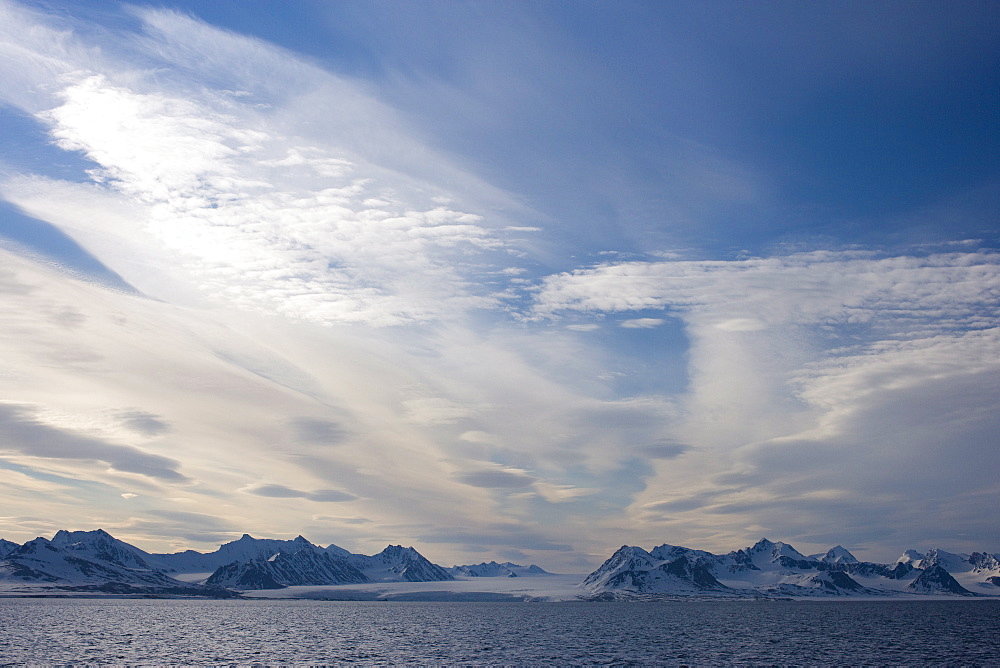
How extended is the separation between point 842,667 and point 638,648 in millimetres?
35969

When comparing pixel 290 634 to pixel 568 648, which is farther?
pixel 290 634

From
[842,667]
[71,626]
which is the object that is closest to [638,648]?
[842,667]

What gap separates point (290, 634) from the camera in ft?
522

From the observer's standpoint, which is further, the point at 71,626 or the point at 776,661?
the point at 71,626

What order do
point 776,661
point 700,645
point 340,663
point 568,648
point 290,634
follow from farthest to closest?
point 290,634
point 700,645
point 568,648
point 776,661
point 340,663

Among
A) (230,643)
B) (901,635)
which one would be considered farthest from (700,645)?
(230,643)

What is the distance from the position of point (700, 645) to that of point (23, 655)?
114 m

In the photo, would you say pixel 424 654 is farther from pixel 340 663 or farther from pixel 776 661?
pixel 776 661

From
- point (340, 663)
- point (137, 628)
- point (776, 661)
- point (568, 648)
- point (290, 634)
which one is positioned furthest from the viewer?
point (137, 628)

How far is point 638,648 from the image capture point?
124688 mm

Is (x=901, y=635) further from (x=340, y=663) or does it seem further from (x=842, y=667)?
(x=340, y=663)

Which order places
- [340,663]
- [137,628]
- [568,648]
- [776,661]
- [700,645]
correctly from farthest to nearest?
1. [137,628]
2. [700,645]
3. [568,648]
4. [776,661]
5. [340,663]

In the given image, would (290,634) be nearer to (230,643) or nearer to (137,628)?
(230,643)

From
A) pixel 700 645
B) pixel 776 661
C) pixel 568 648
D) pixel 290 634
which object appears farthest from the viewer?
pixel 290 634
